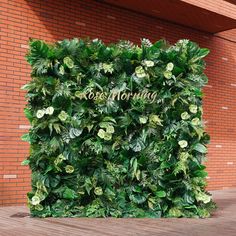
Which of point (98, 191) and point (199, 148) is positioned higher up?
point (199, 148)

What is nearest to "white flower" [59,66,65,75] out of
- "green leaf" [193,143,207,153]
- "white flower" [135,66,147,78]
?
"white flower" [135,66,147,78]

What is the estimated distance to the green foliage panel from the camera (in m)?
6.81

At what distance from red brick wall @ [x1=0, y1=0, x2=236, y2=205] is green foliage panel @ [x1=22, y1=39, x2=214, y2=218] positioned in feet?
4.63

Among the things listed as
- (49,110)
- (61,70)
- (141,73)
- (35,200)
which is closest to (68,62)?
(61,70)

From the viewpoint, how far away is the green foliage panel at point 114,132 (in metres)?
6.81

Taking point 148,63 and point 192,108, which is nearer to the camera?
point 148,63

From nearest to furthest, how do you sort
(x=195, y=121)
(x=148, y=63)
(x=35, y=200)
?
(x=35, y=200), (x=148, y=63), (x=195, y=121)

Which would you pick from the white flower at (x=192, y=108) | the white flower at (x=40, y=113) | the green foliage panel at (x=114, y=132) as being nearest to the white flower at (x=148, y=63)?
the green foliage panel at (x=114, y=132)

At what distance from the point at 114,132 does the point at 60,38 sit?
303 cm

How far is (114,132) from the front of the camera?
272 inches

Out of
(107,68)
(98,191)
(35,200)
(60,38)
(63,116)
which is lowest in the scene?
(35,200)

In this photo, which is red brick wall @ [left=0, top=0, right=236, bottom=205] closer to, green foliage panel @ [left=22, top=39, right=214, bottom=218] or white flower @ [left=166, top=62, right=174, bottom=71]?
green foliage panel @ [left=22, top=39, right=214, bottom=218]

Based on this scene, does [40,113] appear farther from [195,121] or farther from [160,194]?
[195,121]

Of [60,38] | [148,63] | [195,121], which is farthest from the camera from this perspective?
[60,38]
